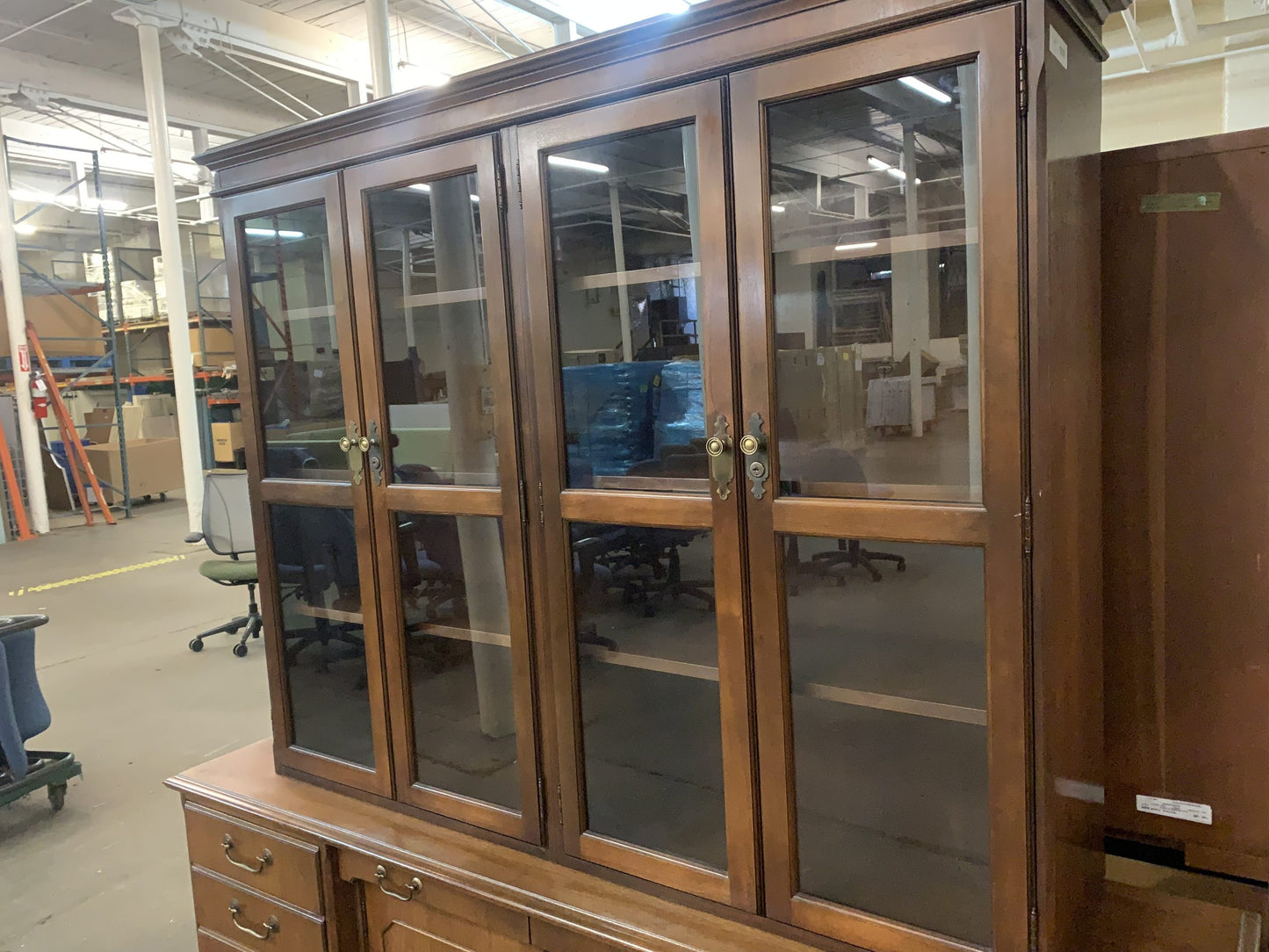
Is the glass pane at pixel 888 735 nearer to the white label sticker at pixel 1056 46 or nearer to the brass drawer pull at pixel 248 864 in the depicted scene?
the white label sticker at pixel 1056 46

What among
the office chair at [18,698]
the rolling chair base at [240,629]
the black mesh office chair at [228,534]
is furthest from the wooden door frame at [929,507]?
the rolling chair base at [240,629]

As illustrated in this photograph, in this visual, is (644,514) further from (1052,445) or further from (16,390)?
(16,390)

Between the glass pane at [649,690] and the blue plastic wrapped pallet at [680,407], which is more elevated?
the blue plastic wrapped pallet at [680,407]

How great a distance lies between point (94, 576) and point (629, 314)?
19.1ft

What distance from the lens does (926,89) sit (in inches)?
41.1

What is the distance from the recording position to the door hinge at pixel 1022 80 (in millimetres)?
945

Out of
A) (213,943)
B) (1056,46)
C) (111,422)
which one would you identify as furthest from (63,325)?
(1056,46)

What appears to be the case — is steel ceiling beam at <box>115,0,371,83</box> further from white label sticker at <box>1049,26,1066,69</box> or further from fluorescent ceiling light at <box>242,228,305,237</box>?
white label sticker at <box>1049,26,1066,69</box>

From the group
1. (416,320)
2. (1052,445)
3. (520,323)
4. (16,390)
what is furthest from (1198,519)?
(16,390)

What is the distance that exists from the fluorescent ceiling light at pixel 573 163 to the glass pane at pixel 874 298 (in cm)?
31

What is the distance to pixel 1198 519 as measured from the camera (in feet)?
4.41

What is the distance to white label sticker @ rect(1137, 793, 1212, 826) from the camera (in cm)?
139

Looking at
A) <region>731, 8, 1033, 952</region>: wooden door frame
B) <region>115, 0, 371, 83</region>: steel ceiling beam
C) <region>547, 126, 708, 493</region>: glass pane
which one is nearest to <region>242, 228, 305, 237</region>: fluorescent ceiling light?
<region>547, 126, 708, 493</region>: glass pane

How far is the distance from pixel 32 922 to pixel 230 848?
3.40 ft
